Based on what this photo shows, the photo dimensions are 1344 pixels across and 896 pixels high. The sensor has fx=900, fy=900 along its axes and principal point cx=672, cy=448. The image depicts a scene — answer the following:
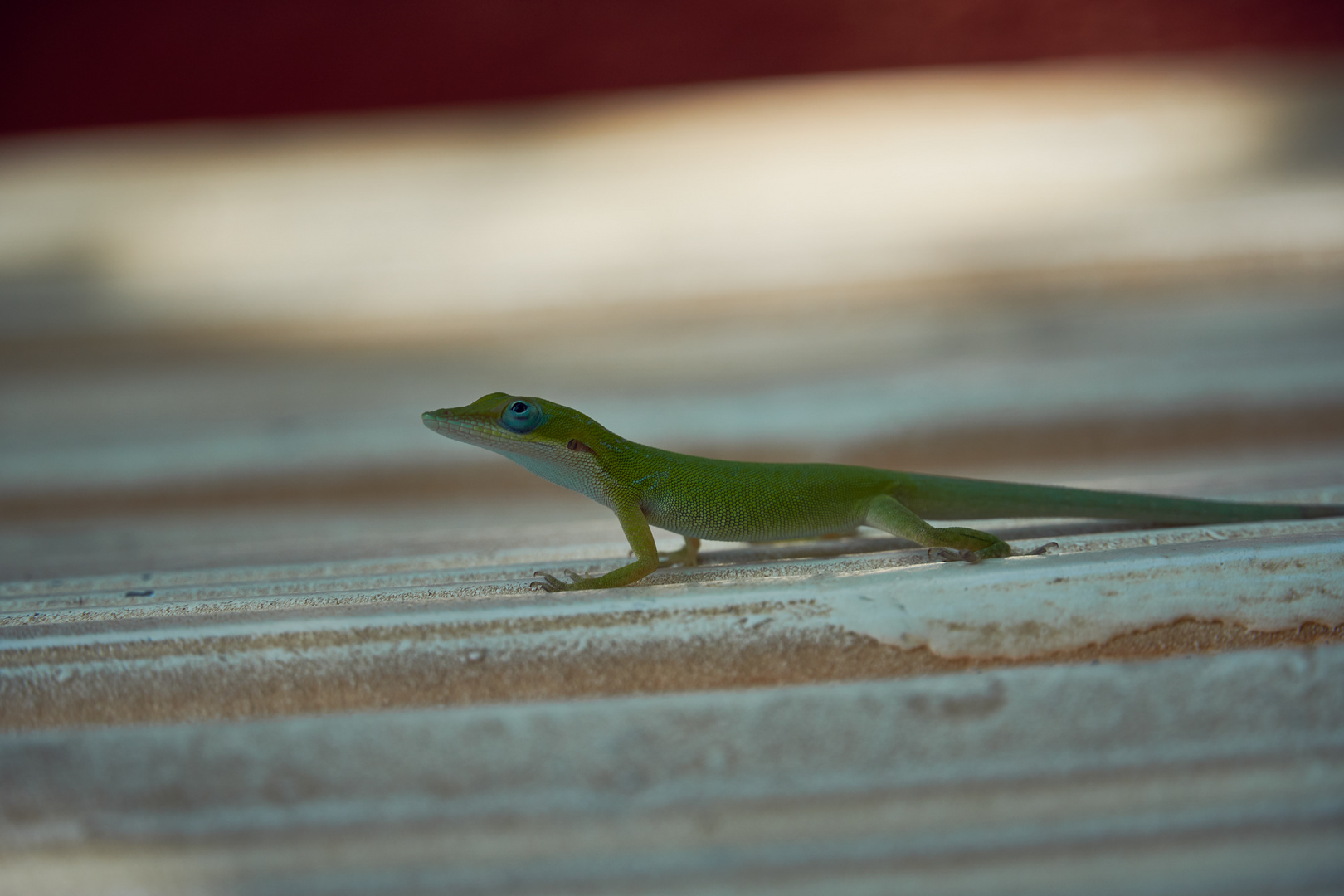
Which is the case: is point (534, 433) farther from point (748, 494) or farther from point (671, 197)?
point (671, 197)

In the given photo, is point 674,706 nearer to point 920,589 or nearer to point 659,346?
point 920,589

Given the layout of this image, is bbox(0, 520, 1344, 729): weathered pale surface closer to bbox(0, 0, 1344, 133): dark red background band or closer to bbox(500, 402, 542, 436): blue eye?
bbox(500, 402, 542, 436): blue eye

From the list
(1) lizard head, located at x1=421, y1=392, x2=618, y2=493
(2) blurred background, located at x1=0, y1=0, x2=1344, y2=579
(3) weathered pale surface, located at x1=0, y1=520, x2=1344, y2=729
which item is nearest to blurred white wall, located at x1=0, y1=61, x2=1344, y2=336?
(2) blurred background, located at x1=0, y1=0, x2=1344, y2=579

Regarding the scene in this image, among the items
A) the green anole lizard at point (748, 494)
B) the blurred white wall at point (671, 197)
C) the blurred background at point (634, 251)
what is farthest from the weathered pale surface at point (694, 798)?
the blurred white wall at point (671, 197)

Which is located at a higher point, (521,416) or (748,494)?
(521,416)

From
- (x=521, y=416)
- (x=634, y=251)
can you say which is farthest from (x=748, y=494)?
(x=634, y=251)
